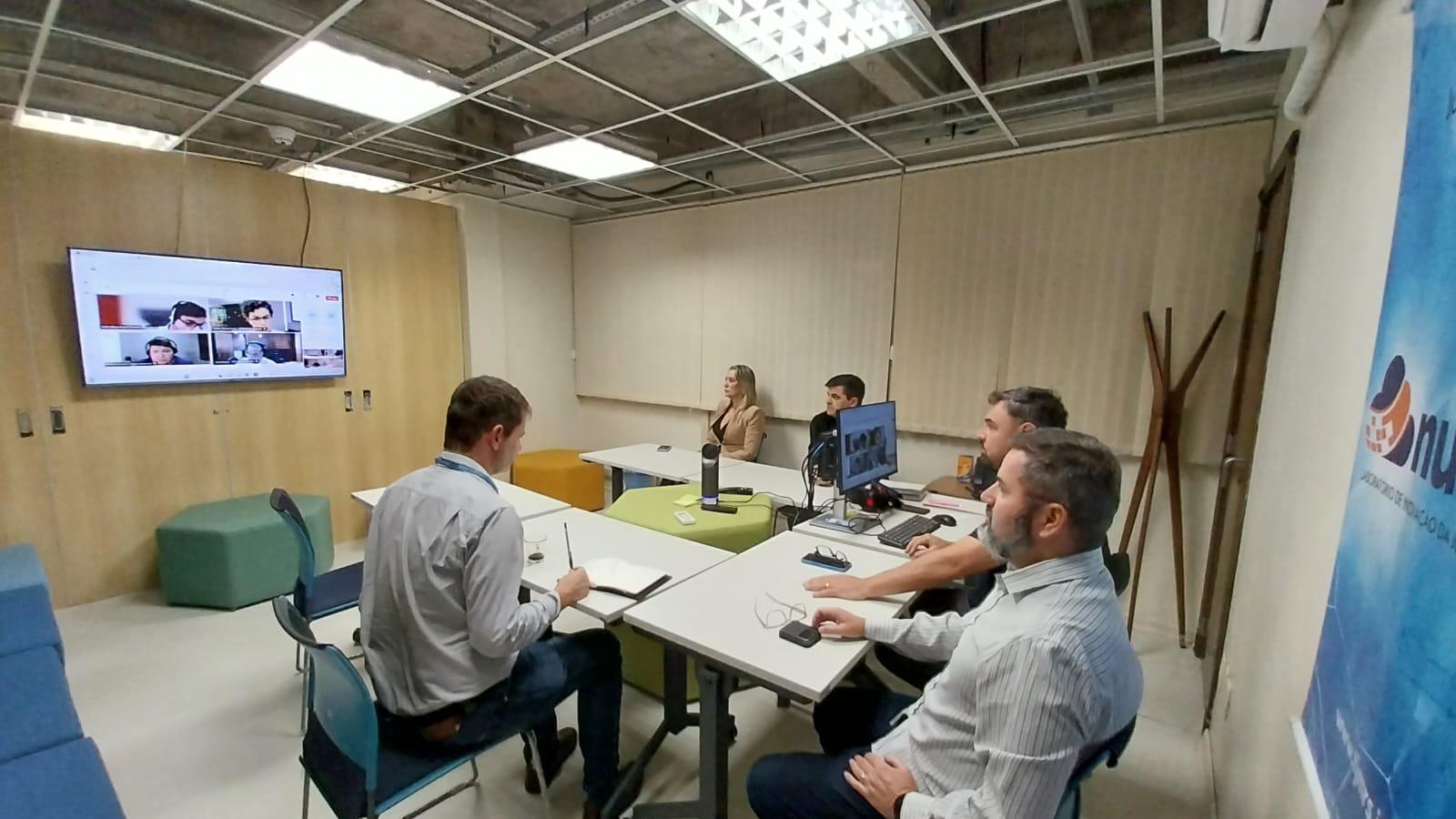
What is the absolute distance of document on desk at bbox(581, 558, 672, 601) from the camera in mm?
1771

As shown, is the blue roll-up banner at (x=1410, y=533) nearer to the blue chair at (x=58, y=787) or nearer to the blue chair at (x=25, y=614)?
the blue chair at (x=58, y=787)

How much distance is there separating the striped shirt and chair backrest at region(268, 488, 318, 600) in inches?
91.3

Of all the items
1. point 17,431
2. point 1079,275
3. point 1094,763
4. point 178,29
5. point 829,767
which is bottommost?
point 829,767

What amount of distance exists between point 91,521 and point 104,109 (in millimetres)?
2341

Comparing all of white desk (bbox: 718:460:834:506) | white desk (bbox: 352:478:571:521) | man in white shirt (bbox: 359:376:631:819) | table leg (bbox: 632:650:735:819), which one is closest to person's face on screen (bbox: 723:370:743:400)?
white desk (bbox: 718:460:834:506)

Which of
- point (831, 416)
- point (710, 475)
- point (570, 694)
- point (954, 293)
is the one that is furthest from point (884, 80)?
point (570, 694)

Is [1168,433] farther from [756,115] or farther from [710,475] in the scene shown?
[756,115]

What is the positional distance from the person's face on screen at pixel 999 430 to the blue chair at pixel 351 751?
187 centimetres

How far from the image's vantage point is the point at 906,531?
7.32 ft

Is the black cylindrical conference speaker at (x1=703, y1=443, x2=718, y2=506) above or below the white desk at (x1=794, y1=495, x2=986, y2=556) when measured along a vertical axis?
above

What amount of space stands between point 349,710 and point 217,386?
3535mm

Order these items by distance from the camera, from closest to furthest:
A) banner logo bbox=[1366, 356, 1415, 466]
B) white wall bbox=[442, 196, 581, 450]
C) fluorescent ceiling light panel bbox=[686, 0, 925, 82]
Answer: banner logo bbox=[1366, 356, 1415, 466]
fluorescent ceiling light panel bbox=[686, 0, 925, 82]
white wall bbox=[442, 196, 581, 450]

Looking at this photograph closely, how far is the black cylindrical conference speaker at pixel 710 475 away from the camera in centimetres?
266

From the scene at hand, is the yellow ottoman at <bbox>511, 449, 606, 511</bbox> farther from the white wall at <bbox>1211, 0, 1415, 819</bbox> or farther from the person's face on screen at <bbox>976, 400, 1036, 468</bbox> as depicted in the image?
the white wall at <bbox>1211, 0, 1415, 819</bbox>
